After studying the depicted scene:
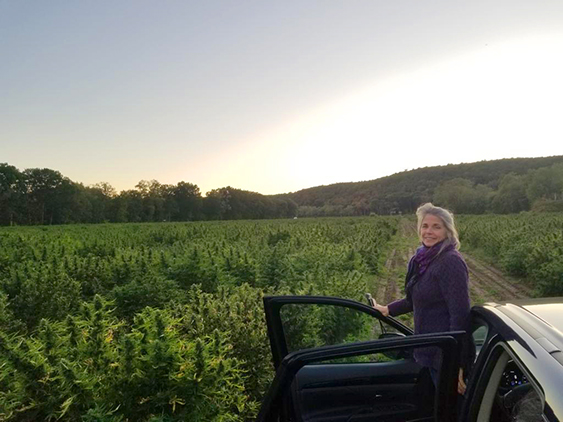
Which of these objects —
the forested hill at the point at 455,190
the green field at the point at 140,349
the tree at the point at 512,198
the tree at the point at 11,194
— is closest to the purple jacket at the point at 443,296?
the green field at the point at 140,349

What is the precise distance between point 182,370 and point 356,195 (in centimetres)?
13845

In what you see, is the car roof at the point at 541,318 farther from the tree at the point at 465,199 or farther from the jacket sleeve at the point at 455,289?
the tree at the point at 465,199

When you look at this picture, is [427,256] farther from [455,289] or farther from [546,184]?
[546,184]

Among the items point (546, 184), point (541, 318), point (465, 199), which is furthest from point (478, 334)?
point (465, 199)

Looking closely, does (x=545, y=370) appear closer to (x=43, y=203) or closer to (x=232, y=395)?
(x=232, y=395)

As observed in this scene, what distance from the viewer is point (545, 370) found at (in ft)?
4.32

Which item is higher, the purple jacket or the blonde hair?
the blonde hair

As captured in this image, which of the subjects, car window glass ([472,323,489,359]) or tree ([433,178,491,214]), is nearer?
car window glass ([472,323,489,359])

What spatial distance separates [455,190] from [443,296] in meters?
106

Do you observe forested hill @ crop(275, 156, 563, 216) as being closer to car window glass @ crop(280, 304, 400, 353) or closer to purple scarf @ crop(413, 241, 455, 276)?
car window glass @ crop(280, 304, 400, 353)

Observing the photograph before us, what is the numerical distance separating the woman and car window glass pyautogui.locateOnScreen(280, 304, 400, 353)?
1.29m

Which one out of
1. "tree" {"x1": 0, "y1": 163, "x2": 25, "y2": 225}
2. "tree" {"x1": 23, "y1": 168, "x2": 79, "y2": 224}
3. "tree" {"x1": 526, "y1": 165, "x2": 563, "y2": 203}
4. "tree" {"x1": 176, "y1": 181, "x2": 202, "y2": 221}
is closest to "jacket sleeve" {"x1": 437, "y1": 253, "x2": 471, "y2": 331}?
"tree" {"x1": 0, "y1": 163, "x2": 25, "y2": 225}

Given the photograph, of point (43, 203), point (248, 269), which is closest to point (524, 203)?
point (248, 269)

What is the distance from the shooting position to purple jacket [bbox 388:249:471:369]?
2.33 meters
